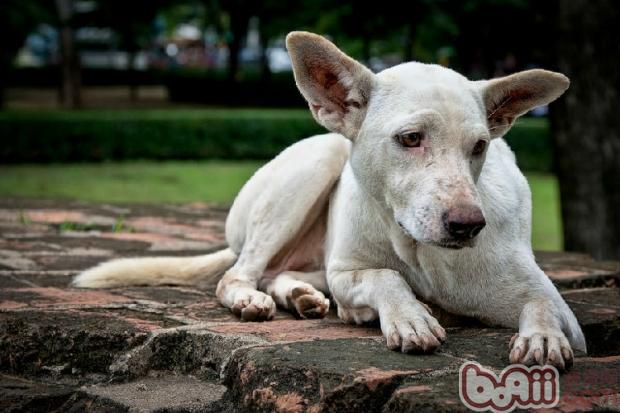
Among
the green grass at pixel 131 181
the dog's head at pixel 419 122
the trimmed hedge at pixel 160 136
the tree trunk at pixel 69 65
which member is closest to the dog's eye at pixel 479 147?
the dog's head at pixel 419 122

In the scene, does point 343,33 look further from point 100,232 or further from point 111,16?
point 100,232

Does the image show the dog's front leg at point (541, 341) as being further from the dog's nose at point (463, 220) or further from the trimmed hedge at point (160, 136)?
the trimmed hedge at point (160, 136)

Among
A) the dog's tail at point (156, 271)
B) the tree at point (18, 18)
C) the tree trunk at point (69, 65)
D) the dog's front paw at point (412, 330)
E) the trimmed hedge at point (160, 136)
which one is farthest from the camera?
the tree trunk at point (69, 65)

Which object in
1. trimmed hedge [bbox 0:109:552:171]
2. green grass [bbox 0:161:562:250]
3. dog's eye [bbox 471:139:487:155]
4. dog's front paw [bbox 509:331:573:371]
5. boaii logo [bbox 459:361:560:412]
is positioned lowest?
green grass [bbox 0:161:562:250]

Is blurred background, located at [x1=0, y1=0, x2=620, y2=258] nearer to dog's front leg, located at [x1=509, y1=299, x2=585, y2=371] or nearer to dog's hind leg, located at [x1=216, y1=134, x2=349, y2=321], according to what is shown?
dog's hind leg, located at [x1=216, y1=134, x2=349, y2=321]

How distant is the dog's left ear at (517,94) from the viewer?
3.46 meters

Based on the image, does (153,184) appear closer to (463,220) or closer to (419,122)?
(419,122)

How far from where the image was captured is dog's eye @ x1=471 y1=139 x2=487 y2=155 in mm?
3213

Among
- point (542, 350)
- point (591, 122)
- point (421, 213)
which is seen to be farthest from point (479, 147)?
point (591, 122)

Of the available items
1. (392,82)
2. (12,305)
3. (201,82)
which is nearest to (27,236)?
(12,305)

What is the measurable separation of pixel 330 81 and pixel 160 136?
13.0 m

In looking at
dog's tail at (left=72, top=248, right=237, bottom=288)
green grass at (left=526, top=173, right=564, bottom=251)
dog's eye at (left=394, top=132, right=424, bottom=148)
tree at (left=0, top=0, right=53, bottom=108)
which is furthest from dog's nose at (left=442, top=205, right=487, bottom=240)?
tree at (left=0, top=0, right=53, bottom=108)

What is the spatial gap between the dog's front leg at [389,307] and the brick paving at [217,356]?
2.1 inches

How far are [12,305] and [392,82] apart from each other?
1.72m
